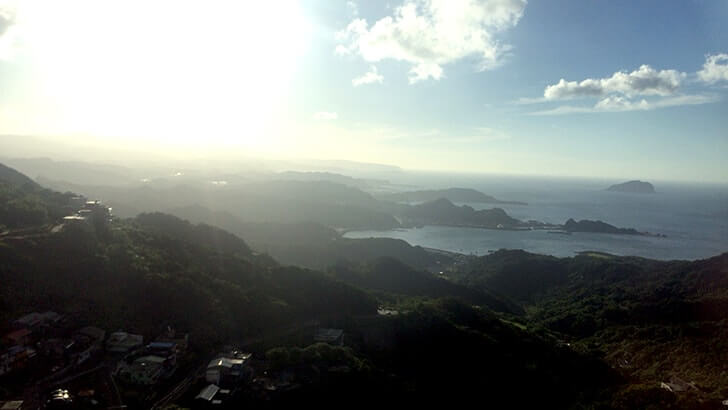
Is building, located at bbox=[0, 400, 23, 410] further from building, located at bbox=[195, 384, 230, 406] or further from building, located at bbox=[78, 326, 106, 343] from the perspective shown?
building, located at bbox=[195, 384, 230, 406]

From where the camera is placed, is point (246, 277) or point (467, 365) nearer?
point (467, 365)

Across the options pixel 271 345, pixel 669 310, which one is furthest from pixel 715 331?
pixel 271 345

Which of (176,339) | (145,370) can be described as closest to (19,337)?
(145,370)

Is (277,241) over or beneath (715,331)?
beneath

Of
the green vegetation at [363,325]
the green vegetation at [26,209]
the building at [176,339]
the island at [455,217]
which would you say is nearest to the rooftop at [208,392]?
the green vegetation at [363,325]

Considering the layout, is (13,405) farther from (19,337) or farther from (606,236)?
(606,236)

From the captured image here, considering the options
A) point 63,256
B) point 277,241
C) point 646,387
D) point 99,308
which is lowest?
point 277,241

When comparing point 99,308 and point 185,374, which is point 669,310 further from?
point 99,308

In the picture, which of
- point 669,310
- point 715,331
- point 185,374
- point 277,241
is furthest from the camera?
point 277,241

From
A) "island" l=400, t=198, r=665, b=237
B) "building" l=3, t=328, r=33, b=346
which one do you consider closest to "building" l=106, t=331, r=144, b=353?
"building" l=3, t=328, r=33, b=346
